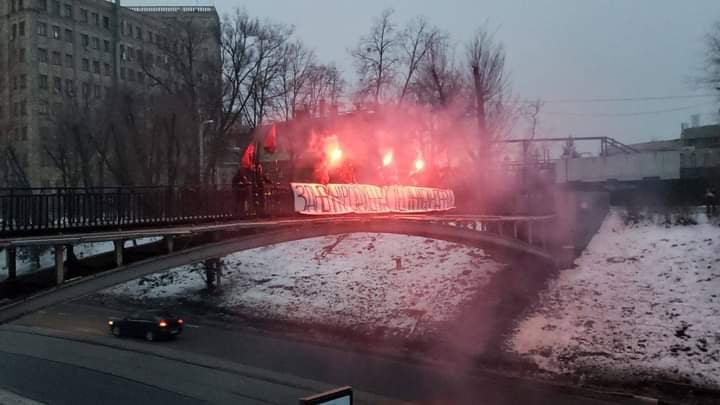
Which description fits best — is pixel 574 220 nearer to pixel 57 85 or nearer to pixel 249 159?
pixel 249 159

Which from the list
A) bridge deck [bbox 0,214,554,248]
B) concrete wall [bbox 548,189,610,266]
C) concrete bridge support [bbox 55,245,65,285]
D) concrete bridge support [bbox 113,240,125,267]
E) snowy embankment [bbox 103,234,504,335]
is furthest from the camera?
concrete wall [bbox 548,189,610,266]

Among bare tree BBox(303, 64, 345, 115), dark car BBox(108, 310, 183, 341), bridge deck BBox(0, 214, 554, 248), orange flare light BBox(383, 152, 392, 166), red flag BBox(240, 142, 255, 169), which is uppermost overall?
bare tree BBox(303, 64, 345, 115)

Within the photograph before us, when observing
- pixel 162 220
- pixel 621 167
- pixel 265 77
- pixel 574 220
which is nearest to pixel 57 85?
pixel 265 77

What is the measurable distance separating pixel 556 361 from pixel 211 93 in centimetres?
2326

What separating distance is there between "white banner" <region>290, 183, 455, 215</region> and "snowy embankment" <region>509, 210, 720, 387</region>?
599 cm

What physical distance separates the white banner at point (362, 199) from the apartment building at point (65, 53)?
22.1 meters

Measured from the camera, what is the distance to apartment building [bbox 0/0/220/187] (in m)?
44.7

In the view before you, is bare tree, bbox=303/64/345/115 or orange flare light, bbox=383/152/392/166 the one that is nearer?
orange flare light, bbox=383/152/392/166

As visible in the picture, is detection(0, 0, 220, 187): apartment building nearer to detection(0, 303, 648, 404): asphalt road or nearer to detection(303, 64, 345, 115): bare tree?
detection(303, 64, 345, 115): bare tree

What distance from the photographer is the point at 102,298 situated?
33.8m

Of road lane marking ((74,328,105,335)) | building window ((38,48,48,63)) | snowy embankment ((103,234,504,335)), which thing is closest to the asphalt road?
road lane marking ((74,328,105,335))

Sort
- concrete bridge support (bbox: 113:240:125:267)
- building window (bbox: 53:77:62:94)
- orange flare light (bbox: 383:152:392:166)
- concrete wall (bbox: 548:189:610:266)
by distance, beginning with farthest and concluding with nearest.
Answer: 1. building window (bbox: 53:77:62:94)
2. concrete wall (bbox: 548:189:610:266)
3. orange flare light (bbox: 383:152:392:166)
4. concrete bridge support (bbox: 113:240:125:267)

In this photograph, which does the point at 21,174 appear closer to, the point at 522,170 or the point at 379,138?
the point at 379,138

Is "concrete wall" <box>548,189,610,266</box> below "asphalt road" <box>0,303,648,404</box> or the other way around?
the other way around
